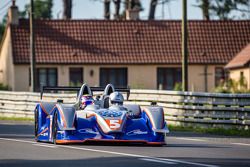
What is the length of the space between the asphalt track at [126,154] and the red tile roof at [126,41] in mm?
40758

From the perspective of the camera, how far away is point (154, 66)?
210 feet

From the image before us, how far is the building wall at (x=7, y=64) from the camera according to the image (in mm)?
64375

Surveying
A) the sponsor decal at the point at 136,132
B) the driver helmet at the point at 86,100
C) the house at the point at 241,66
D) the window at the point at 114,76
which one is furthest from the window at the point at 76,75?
the sponsor decal at the point at 136,132

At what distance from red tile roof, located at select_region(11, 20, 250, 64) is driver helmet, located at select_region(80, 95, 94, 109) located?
40986 mm

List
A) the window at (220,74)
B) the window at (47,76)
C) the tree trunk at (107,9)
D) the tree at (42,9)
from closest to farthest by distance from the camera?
the window at (47,76) → the window at (220,74) → the tree trunk at (107,9) → the tree at (42,9)

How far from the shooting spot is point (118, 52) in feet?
Answer: 211

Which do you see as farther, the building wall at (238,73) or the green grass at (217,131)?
the building wall at (238,73)

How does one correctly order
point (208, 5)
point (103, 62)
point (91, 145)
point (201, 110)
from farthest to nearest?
point (208, 5), point (103, 62), point (201, 110), point (91, 145)

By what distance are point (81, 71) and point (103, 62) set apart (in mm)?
1597

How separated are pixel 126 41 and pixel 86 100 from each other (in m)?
43.9

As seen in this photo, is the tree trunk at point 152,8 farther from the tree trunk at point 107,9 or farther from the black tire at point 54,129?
the black tire at point 54,129

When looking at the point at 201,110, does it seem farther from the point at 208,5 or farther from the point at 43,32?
the point at 208,5

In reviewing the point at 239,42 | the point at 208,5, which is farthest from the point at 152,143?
the point at 208,5

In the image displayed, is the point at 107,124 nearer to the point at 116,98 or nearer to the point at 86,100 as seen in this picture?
the point at 116,98
